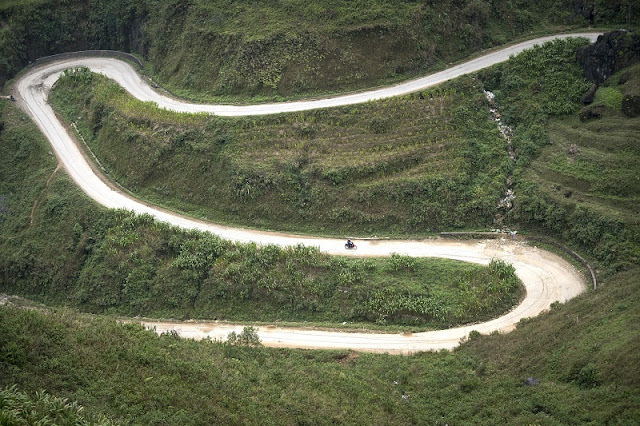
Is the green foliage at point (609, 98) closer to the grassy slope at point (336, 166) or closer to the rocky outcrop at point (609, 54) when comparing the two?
the rocky outcrop at point (609, 54)

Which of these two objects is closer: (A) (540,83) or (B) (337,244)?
(B) (337,244)

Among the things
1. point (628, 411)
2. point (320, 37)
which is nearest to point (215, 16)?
point (320, 37)

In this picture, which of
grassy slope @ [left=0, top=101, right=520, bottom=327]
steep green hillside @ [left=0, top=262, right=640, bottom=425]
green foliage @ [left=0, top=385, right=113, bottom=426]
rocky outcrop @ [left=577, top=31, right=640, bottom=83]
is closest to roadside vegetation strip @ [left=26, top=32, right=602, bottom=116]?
rocky outcrop @ [left=577, top=31, right=640, bottom=83]

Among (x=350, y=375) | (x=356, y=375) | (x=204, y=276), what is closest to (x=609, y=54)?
(x=356, y=375)

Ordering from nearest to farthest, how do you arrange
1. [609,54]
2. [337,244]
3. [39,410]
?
[39,410] < [337,244] < [609,54]

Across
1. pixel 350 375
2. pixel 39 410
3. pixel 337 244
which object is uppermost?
pixel 337 244

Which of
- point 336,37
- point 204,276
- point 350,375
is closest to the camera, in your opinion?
point 350,375

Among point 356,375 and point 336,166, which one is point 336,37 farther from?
point 356,375
